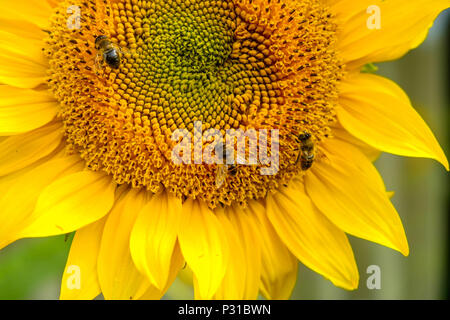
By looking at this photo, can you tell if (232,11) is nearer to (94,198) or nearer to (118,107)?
(118,107)

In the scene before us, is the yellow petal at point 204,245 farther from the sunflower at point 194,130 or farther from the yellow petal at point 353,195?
the yellow petal at point 353,195

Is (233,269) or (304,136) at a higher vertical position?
(304,136)

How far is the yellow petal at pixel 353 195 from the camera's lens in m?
1.43

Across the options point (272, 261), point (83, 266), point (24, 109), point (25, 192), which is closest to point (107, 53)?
point (24, 109)

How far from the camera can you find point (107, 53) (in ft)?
4.09

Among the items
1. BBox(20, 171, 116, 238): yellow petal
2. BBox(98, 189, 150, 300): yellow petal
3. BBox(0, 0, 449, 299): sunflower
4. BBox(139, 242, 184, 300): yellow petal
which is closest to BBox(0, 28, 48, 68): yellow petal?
BBox(0, 0, 449, 299): sunflower

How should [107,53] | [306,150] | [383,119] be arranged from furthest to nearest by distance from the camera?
[383,119], [306,150], [107,53]

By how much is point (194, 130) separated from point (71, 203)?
0.35 meters

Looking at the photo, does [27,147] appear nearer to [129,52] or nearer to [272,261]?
[129,52]

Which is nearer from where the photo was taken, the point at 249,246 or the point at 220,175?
the point at 220,175

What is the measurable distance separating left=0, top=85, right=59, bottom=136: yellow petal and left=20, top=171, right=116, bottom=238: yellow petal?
159 mm

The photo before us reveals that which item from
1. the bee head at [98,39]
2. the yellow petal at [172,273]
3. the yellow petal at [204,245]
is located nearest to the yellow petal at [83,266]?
the yellow petal at [172,273]

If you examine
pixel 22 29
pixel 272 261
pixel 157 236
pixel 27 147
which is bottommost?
pixel 272 261
